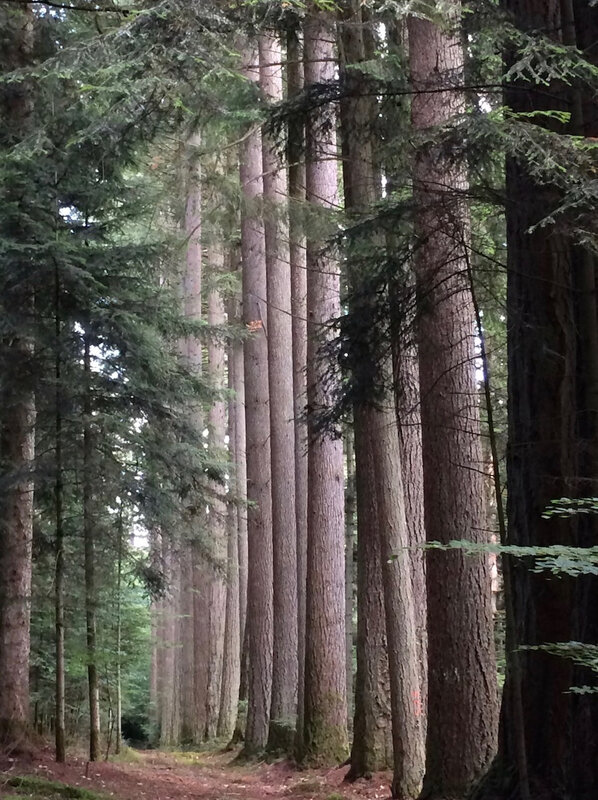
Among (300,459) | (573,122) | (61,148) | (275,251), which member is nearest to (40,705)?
(300,459)

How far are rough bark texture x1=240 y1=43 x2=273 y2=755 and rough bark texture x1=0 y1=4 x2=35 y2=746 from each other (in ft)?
14.6

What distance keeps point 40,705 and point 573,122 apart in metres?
14.5

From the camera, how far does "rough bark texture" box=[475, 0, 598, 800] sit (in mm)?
4527

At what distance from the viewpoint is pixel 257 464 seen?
47.2ft

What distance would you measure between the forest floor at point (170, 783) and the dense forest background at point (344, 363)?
1.31 feet

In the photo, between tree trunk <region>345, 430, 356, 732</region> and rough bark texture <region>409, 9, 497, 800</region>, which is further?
tree trunk <region>345, 430, 356, 732</region>

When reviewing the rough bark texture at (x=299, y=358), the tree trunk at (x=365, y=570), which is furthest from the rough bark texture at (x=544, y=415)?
the rough bark texture at (x=299, y=358)

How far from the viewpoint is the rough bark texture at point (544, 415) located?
453 cm

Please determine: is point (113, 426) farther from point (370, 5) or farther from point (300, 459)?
point (370, 5)

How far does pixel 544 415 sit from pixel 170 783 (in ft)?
26.4

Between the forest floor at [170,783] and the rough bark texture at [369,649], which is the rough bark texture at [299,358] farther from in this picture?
the rough bark texture at [369,649]

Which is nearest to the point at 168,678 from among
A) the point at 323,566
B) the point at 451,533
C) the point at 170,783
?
the point at 170,783

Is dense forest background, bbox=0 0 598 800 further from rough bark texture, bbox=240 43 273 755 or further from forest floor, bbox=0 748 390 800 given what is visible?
forest floor, bbox=0 748 390 800

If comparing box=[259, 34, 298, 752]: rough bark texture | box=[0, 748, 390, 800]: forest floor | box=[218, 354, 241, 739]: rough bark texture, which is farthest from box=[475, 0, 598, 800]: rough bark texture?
box=[218, 354, 241, 739]: rough bark texture
